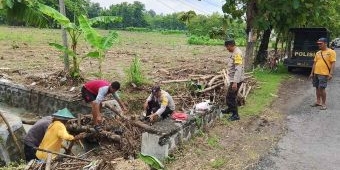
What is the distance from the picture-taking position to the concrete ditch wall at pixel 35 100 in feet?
41.1

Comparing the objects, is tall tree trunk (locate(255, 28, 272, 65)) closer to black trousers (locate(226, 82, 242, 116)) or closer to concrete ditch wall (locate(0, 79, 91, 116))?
black trousers (locate(226, 82, 242, 116))

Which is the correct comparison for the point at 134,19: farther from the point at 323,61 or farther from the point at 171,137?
the point at 171,137

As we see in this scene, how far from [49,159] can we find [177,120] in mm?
2824

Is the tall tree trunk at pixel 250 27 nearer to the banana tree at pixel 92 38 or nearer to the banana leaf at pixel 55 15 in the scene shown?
the banana tree at pixel 92 38

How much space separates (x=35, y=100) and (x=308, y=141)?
27.2ft

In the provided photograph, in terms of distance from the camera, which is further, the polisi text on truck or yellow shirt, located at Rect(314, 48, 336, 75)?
the polisi text on truck

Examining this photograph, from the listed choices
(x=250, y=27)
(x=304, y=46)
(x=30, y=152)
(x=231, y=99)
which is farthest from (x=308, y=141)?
(x=304, y=46)

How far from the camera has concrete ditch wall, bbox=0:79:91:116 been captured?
1253 centimetres

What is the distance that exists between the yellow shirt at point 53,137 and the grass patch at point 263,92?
527cm

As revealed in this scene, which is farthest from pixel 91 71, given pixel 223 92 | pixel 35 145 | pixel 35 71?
pixel 35 145

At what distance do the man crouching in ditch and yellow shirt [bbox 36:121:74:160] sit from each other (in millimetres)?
2124

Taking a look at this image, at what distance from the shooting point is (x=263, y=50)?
22.0 metres

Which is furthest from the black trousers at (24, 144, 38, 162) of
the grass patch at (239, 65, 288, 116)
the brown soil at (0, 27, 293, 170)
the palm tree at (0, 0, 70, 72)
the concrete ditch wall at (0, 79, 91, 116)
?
the grass patch at (239, 65, 288, 116)

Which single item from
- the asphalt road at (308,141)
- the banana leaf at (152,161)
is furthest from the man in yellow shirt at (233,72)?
the banana leaf at (152,161)
